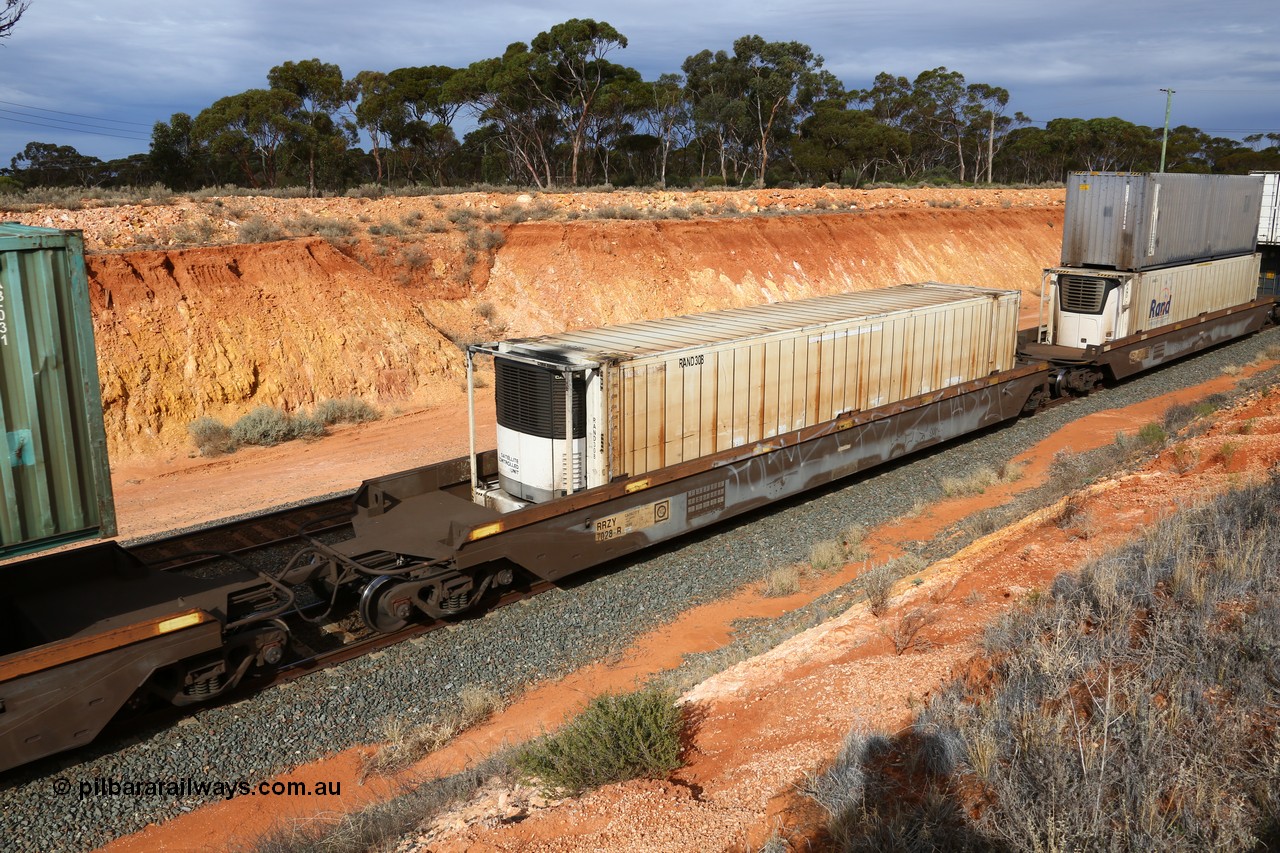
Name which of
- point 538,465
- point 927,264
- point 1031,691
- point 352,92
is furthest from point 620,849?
point 352,92

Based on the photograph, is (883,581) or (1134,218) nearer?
(883,581)

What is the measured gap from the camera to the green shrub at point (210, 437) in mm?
18906

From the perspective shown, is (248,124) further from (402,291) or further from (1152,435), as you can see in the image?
(1152,435)

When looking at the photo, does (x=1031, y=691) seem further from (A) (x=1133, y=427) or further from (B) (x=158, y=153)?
(B) (x=158, y=153)

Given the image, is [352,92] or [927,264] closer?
[927,264]

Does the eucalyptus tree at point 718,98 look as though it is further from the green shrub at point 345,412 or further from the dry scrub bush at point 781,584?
the dry scrub bush at point 781,584

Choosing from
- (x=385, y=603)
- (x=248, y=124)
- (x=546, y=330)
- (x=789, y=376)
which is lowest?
(x=385, y=603)

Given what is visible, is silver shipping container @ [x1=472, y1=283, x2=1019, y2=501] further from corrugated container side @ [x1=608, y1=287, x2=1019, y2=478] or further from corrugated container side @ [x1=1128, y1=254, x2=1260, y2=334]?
corrugated container side @ [x1=1128, y1=254, x2=1260, y2=334]

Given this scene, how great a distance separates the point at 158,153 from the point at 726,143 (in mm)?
36417

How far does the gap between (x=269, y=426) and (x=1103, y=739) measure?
18007 millimetres

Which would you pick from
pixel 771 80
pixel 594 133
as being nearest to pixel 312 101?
pixel 594 133

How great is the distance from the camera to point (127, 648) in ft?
26.0

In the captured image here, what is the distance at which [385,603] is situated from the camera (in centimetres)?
1012

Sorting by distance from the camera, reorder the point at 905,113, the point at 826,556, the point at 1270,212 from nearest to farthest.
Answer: the point at 826,556
the point at 1270,212
the point at 905,113
